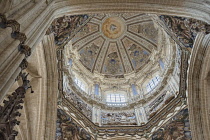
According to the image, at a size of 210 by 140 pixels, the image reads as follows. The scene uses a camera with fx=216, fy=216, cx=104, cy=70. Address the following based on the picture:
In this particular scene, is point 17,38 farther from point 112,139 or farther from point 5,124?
point 112,139

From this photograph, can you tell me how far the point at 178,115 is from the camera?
10.4 m

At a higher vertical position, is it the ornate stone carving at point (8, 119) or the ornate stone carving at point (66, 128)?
the ornate stone carving at point (66, 128)

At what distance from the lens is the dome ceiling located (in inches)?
758

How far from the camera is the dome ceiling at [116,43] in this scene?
19.3m

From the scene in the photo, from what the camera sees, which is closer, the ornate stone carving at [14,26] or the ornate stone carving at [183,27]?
the ornate stone carving at [14,26]

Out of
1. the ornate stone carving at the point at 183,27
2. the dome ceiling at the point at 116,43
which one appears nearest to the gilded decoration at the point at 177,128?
the ornate stone carving at the point at 183,27

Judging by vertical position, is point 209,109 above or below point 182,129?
above

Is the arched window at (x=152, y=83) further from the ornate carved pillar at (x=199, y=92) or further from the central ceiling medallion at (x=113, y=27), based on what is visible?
the central ceiling medallion at (x=113, y=27)

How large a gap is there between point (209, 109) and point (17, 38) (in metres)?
8.55

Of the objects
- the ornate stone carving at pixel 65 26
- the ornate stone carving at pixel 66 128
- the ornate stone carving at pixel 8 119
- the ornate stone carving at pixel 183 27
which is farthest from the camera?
the ornate stone carving at pixel 66 128

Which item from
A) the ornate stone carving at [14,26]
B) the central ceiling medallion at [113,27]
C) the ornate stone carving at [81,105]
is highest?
the central ceiling medallion at [113,27]

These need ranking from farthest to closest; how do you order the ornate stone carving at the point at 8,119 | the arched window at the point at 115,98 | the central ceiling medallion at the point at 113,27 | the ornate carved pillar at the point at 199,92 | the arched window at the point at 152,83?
1. the central ceiling medallion at the point at 113,27
2. the arched window at the point at 115,98
3. the arched window at the point at 152,83
4. the ornate carved pillar at the point at 199,92
5. the ornate stone carving at the point at 8,119

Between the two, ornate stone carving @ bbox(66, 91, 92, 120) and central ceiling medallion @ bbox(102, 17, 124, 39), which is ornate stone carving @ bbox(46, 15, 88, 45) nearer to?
ornate stone carving @ bbox(66, 91, 92, 120)

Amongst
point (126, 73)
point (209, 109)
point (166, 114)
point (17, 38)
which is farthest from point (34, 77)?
point (126, 73)
